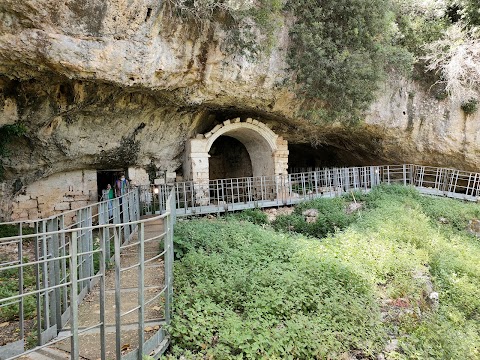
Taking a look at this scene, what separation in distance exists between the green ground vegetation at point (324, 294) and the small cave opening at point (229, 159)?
8132 millimetres

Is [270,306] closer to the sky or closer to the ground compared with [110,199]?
closer to the ground

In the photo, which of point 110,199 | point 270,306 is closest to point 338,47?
point 110,199

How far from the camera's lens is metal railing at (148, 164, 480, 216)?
12070 mm

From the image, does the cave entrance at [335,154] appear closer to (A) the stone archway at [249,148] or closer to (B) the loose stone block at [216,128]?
(A) the stone archway at [249,148]

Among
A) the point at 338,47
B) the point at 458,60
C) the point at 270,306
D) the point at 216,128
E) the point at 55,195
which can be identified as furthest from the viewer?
the point at 216,128

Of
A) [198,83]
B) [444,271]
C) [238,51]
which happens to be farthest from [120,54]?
[444,271]

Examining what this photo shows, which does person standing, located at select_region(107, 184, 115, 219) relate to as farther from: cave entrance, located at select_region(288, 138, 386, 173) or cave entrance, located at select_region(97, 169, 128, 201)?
cave entrance, located at select_region(288, 138, 386, 173)

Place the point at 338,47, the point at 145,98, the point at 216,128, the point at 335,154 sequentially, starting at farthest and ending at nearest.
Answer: the point at 335,154 < the point at 216,128 < the point at 338,47 < the point at 145,98

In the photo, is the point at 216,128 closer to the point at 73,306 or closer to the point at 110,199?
the point at 110,199

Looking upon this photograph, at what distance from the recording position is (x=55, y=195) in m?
11.5

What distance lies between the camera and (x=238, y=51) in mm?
9664

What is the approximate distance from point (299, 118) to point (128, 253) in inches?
320

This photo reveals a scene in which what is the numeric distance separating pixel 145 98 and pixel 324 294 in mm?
7859

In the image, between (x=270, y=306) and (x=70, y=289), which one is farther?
(x=270, y=306)
